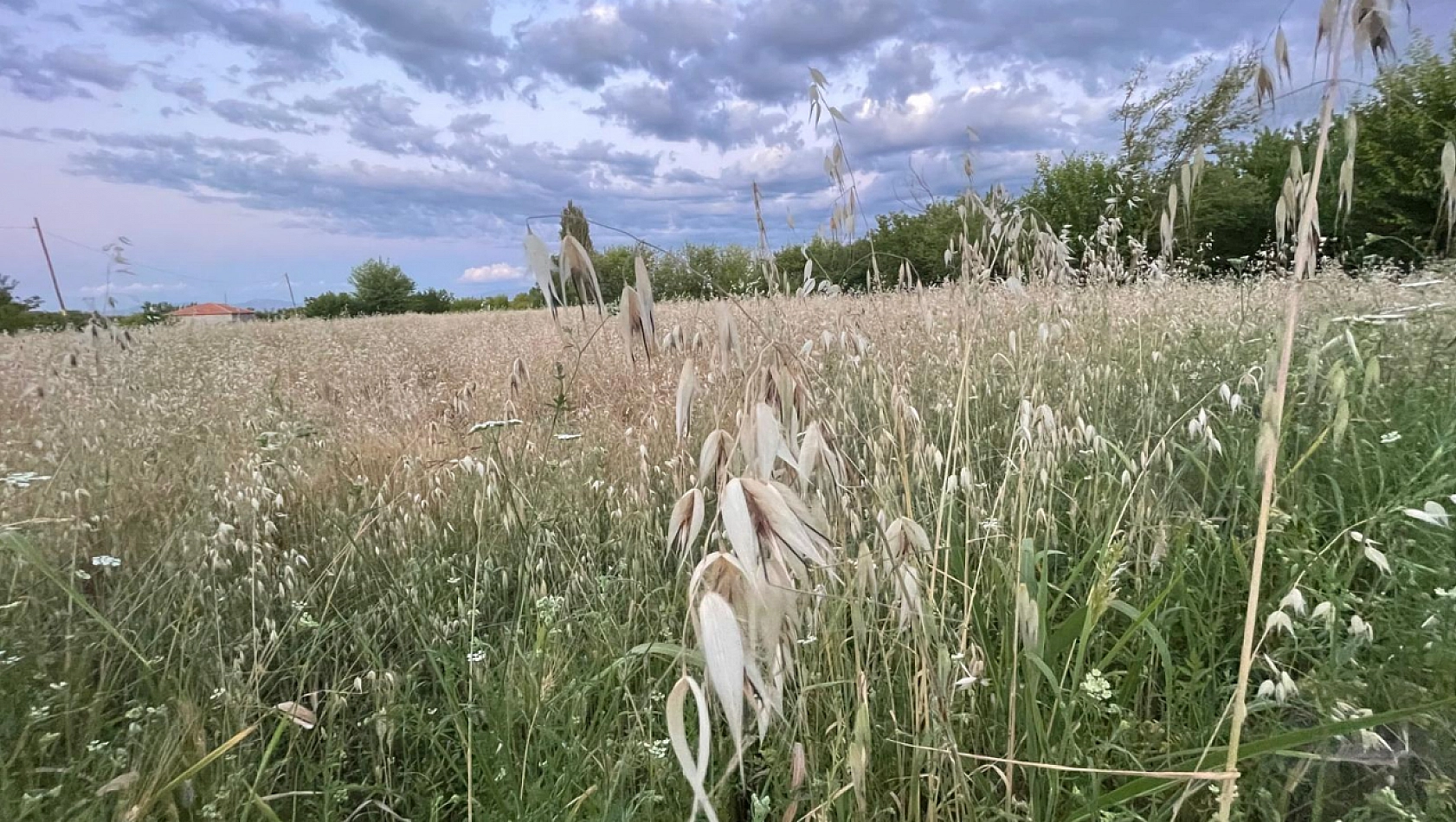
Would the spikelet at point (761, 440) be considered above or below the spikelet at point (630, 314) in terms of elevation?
below

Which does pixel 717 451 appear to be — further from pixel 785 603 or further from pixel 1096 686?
pixel 1096 686

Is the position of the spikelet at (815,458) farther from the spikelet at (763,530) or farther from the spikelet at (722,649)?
the spikelet at (722,649)

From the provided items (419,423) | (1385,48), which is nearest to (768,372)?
(1385,48)

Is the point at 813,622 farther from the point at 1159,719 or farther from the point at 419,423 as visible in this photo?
the point at 419,423

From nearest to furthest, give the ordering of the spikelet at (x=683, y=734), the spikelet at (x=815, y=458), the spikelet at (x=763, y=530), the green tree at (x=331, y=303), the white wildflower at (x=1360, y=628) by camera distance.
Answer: the spikelet at (x=683, y=734) → the spikelet at (x=763, y=530) → the spikelet at (x=815, y=458) → the white wildflower at (x=1360, y=628) → the green tree at (x=331, y=303)

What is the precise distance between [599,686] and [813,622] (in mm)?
552

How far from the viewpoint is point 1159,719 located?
1.30 metres

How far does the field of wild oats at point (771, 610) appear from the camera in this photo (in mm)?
911

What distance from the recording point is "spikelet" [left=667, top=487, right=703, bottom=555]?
Result: 700 millimetres

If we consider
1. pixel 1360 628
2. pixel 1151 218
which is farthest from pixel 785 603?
pixel 1151 218

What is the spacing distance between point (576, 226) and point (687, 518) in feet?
1.40

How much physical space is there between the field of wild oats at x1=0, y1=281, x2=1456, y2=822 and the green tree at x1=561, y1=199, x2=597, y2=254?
0.16 meters

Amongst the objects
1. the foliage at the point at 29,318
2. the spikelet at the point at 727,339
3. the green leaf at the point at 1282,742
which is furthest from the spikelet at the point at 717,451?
the foliage at the point at 29,318

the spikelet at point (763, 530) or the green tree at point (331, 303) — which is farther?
the green tree at point (331, 303)
